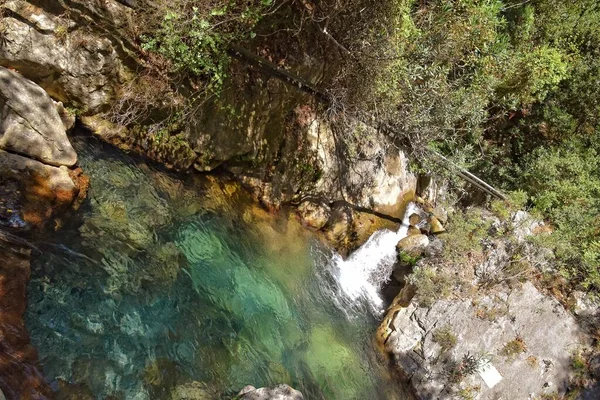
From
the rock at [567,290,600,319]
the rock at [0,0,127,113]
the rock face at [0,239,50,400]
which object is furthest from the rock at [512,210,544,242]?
the rock face at [0,239,50,400]

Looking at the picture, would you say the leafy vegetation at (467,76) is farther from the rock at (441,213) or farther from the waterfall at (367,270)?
the waterfall at (367,270)

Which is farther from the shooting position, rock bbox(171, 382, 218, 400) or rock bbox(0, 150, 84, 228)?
rock bbox(0, 150, 84, 228)

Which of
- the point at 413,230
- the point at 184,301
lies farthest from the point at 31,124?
the point at 413,230

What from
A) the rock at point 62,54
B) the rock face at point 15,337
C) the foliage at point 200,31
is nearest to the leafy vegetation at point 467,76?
the foliage at point 200,31

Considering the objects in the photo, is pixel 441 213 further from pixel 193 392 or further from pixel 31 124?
pixel 31 124

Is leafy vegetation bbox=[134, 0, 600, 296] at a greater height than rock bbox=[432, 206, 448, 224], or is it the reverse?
leafy vegetation bbox=[134, 0, 600, 296]

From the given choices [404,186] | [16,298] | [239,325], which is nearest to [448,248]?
[404,186]

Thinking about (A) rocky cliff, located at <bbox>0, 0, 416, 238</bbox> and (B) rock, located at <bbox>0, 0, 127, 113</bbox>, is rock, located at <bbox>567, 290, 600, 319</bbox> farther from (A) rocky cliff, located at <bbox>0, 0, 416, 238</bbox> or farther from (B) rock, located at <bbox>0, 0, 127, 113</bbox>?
(B) rock, located at <bbox>0, 0, 127, 113</bbox>
